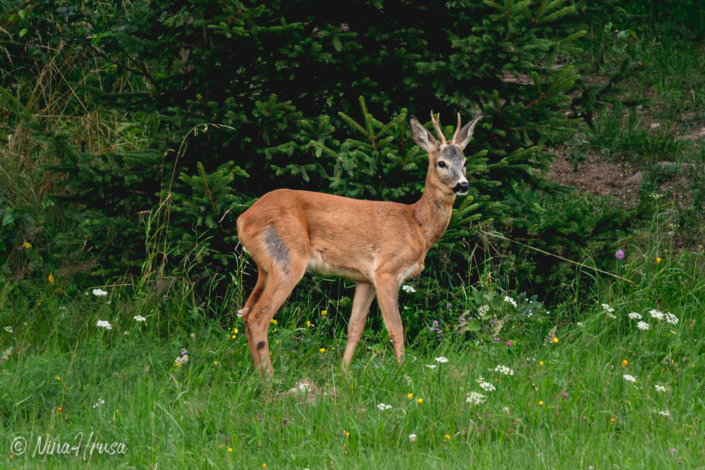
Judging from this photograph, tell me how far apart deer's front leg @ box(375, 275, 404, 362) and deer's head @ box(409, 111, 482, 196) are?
0.75 metres

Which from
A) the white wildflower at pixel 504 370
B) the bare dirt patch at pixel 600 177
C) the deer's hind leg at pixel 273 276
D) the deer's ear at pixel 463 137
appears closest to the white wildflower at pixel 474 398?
the white wildflower at pixel 504 370

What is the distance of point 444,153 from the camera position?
5695 millimetres

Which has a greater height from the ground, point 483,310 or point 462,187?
point 462,187

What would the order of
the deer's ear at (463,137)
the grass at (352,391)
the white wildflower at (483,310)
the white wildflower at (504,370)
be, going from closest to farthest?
the grass at (352,391) → the white wildflower at (504,370) → the white wildflower at (483,310) → the deer's ear at (463,137)

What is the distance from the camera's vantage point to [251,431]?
13.7ft

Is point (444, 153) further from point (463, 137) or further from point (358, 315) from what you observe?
point (358, 315)

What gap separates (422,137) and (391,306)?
1186 millimetres

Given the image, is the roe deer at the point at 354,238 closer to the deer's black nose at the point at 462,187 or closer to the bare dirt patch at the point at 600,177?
the deer's black nose at the point at 462,187

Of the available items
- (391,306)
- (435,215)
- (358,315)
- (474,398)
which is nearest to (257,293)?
(358,315)

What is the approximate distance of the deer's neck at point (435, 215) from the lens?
19.1 feet

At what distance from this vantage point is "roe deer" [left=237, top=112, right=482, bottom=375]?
5473mm

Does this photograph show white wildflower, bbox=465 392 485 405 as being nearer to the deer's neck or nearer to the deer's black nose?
the deer's black nose

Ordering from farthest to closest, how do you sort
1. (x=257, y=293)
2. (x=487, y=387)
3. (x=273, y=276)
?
(x=257, y=293)
(x=273, y=276)
(x=487, y=387)

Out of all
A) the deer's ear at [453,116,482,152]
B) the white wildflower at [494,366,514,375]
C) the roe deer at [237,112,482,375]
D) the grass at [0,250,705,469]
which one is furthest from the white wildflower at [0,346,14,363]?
the deer's ear at [453,116,482,152]
